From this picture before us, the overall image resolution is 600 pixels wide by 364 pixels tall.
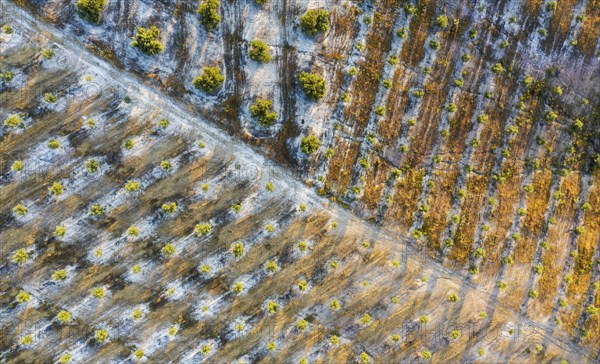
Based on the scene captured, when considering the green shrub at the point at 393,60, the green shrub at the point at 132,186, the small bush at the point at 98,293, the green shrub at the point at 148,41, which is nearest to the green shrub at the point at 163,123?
the green shrub at the point at 132,186

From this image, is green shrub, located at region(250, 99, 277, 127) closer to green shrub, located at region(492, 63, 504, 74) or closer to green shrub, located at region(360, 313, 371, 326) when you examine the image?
green shrub, located at region(360, 313, 371, 326)

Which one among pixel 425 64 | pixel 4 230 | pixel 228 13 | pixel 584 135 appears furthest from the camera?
pixel 584 135

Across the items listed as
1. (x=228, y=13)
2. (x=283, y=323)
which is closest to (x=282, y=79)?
(x=228, y=13)

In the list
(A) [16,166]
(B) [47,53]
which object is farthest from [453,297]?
(B) [47,53]

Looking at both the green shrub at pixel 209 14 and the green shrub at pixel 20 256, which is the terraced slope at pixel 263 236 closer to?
the green shrub at pixel 20 256

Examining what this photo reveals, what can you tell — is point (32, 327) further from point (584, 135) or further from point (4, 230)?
point (584, 135)

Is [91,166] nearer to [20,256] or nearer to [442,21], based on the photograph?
[20,256]
